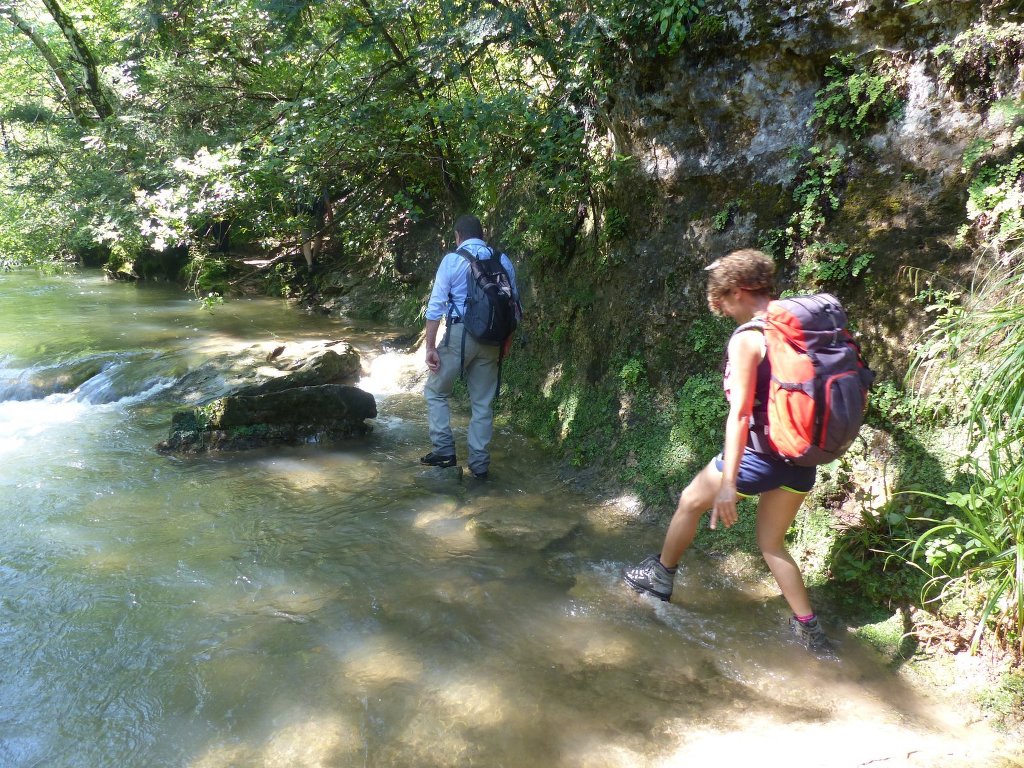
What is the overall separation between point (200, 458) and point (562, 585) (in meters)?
4.04

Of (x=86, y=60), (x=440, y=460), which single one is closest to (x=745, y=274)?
(x=440, y=460)

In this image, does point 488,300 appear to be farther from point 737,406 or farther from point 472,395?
point 737,406

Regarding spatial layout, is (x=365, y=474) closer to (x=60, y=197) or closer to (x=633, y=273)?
(x=633, y=273)

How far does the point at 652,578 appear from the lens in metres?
3.85

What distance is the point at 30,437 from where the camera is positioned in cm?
695

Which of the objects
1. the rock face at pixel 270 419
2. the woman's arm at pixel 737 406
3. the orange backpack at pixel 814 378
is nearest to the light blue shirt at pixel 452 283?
the rock face at pixel 270 419

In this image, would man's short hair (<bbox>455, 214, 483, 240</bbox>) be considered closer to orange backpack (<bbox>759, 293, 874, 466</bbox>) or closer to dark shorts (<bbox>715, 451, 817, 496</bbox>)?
orange backpack (<bbox>759, 293, 874, 466</bbox>)

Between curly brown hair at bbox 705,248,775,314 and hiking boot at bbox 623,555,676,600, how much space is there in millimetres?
1665

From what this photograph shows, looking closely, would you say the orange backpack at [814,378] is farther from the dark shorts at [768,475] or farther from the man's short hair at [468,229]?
the man's short hair at [468,229]

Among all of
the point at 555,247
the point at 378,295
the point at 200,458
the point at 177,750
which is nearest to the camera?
the point at 177,750

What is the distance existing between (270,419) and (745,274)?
517 centimetres

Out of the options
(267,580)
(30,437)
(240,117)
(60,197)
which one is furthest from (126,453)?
(60,197)

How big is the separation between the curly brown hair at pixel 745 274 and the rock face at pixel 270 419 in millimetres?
4633

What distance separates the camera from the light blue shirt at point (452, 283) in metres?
5.25
